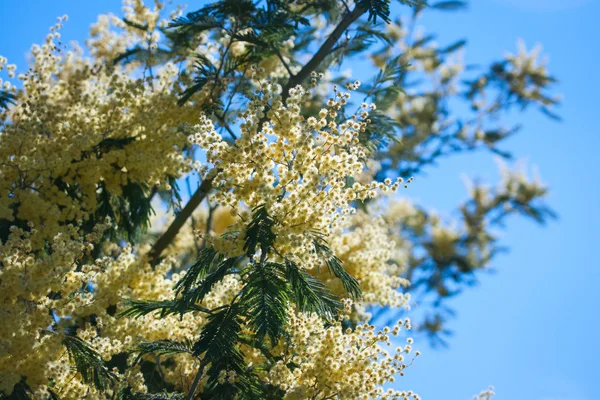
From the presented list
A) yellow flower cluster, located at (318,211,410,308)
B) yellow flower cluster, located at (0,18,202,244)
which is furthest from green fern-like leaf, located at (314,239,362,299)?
yellow flower cluster, located at (0,18,202,244)

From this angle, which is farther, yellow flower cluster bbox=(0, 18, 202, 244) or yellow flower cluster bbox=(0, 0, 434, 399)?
yellow flower cluster bbox=(0, 18, 202, 244)

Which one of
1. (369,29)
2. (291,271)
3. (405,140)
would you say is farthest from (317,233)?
(405,140)

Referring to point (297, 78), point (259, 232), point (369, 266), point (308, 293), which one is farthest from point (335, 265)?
point (297, 78)

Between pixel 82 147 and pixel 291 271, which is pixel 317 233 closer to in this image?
pixel 291 271

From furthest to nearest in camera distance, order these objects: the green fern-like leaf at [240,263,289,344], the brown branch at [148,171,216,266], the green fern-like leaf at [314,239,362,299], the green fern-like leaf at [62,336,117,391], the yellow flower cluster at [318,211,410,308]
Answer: the brown branch at [148,171,216,266], the yellow flower cluster at [318,211,410,308], the green fern-like leaf at [62,336,117,391], the green fern-like leaf at [314,239,362,299], the green fern-like leaf at [240,263,289,344]

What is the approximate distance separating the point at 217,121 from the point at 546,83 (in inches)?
421

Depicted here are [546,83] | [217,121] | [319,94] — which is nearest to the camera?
[217,121]

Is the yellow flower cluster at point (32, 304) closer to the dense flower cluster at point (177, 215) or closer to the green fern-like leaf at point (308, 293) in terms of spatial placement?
the dense flower cluster at point (177, 215)

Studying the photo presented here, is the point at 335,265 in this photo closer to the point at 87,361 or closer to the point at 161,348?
the point at 161,348

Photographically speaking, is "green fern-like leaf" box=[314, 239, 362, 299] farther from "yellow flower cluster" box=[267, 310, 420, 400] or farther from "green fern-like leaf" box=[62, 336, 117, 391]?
"green fern-like leaf" box=[62, 336, 117, 391]

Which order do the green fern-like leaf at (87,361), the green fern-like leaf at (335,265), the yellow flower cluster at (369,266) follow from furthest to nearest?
the yellow flower cluster at (369,266)
the green fern-like leaf at (87,361)
the green fern-like leaf at (335,265)

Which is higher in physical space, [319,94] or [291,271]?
[319,94]

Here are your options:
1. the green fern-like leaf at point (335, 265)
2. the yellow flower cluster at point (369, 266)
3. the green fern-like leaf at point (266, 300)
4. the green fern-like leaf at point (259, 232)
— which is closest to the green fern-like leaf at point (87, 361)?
the green fern-like leaf at point (266, 300)

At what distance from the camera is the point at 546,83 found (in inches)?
593
